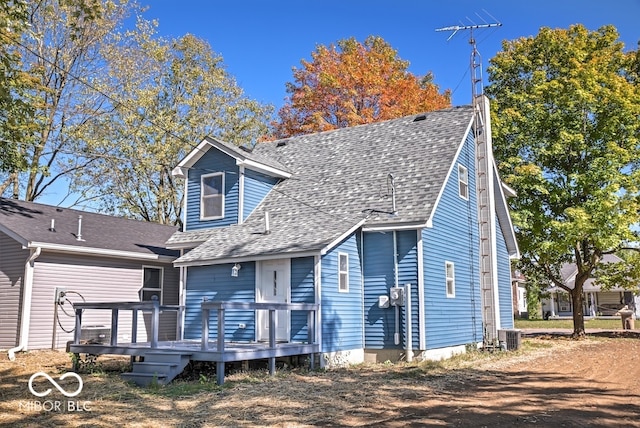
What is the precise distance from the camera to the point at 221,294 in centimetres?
1590

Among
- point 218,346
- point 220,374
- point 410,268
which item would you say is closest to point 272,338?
point 218,346

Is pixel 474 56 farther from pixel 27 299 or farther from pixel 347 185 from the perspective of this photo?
pixel 27 299

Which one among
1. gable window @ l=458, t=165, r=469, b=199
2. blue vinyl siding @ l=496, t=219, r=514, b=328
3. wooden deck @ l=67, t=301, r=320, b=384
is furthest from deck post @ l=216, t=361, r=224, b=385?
blue vinyl siding @ l=496, t=219, r=514, b=328

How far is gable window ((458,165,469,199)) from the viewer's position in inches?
720

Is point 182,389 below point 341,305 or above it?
below

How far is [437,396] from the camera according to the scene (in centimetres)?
1009

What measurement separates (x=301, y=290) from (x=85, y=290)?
7.39 metres

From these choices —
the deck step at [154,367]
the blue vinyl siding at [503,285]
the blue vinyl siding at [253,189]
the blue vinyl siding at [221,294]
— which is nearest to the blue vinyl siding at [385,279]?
the blue vinyl siding at [221,294]

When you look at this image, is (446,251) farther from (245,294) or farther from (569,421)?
(569,421)

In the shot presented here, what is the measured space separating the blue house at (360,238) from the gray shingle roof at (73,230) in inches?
88.4

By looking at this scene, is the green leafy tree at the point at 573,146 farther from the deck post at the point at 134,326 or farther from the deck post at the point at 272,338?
the deck post at the point at 134,326

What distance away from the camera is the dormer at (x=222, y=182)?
17906 millimetres

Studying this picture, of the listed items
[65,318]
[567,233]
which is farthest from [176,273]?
[567,233]

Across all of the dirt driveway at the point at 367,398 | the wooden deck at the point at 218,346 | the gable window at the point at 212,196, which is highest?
the gable window at the point at 212,196
